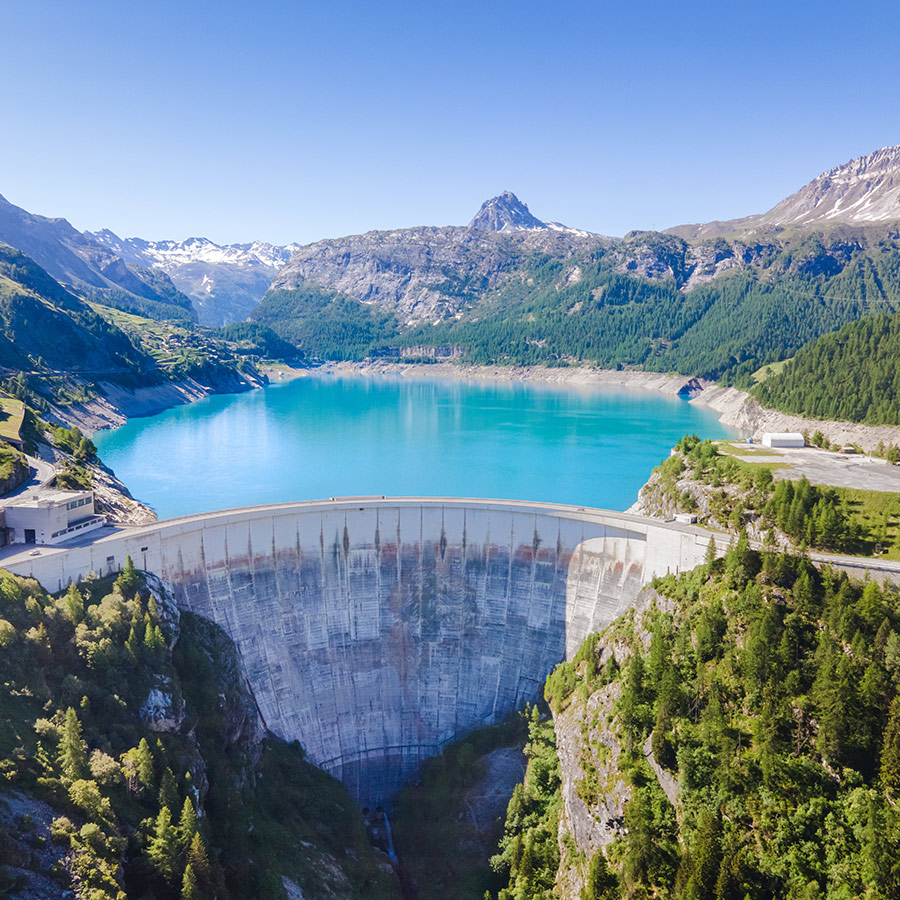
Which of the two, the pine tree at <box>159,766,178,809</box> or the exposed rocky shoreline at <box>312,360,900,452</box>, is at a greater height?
the exposed rocky shoreline at <box>312,360,900,452</box>

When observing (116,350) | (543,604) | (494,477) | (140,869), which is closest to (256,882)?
(140,869)

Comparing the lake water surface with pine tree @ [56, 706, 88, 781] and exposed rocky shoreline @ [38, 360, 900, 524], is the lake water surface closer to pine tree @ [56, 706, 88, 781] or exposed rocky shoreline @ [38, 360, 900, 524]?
exposed rocky shoreline @ [38, 360, 900, 524]

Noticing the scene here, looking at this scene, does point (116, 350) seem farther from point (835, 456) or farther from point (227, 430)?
point (835, 456)

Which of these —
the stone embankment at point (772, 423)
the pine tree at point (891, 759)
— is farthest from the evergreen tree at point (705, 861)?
the stone embankment at point (772, 423)

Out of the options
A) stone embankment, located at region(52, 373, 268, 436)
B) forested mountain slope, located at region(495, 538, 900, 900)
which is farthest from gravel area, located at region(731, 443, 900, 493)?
stone embankment, located at region(52, 373, 268, 436)

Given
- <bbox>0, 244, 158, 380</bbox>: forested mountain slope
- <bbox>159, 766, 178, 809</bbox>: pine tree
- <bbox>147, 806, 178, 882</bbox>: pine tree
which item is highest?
<bbox>0, 244, 158, 380</bbox>: forested mountain slope

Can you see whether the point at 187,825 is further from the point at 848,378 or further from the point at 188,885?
the point at 848,378

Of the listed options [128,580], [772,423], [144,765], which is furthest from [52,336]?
[772,423]
